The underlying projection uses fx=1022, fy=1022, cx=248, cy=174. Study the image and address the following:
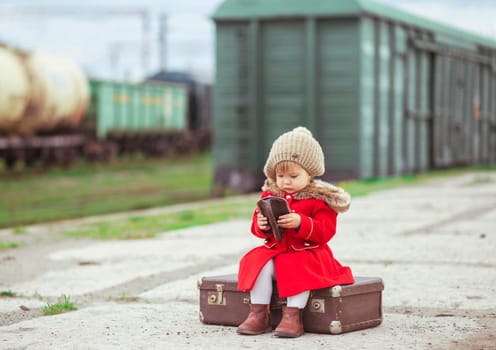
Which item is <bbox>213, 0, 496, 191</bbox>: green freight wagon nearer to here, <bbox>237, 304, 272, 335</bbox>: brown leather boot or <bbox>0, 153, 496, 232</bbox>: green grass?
<bbox>0, 153, 496, 232</bbox>: green grass

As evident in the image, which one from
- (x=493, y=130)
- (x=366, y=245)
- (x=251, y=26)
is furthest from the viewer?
(x=493, y=130)

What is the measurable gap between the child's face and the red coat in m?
0.07

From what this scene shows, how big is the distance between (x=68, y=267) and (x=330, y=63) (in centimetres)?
1099

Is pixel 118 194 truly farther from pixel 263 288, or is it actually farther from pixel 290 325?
pixel 290 325

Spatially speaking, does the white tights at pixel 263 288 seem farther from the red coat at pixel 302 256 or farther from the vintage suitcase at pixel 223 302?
the vintage suitcase at pixel 223 302

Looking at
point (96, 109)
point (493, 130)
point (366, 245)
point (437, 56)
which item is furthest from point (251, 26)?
point (96, 109)

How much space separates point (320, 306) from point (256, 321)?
363 millimetres

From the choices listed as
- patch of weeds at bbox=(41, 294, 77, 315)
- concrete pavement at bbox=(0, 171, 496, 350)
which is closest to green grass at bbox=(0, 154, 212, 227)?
concrete pavement at bbox=(0, 171, 496, 350)

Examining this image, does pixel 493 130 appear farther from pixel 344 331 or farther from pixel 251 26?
pixel 344 331

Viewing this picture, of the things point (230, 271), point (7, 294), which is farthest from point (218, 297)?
point (230, 271)

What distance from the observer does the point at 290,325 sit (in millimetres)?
5449

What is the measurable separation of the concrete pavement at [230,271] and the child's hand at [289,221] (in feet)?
1.99

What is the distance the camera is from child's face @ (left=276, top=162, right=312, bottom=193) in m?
5.68

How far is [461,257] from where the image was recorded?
8508 mm
